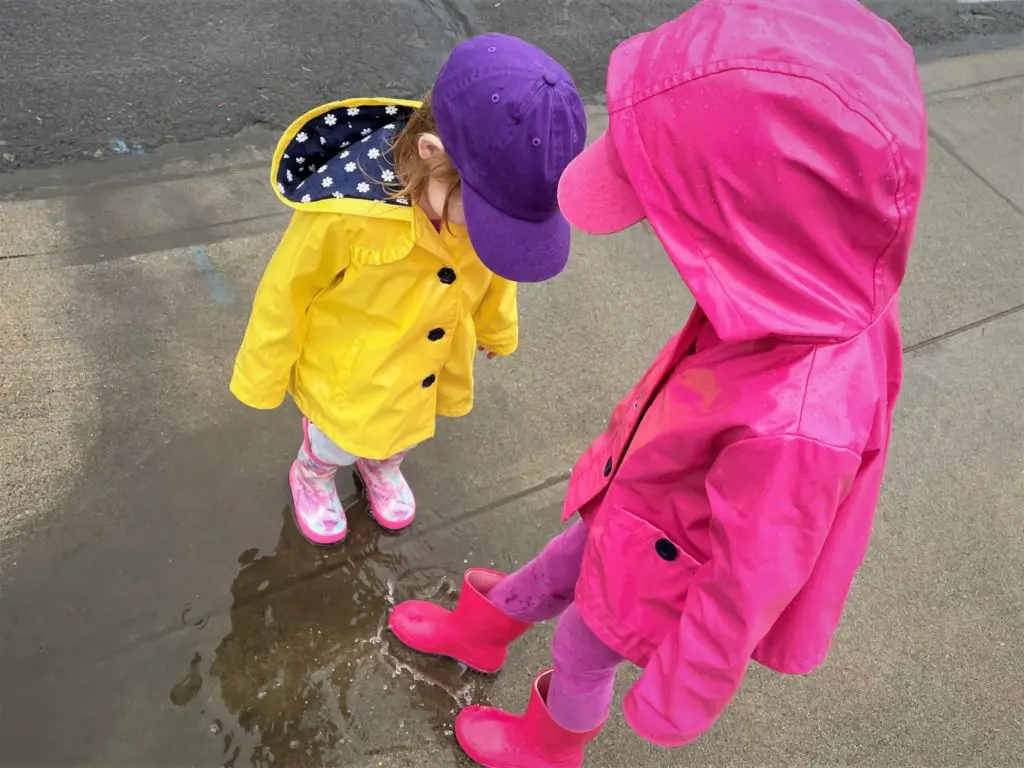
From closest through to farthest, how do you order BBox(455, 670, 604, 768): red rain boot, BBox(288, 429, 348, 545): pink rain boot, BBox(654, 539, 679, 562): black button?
BBox(654, 539, 679, 562): black button, BBox(455, 670, 604, 768): red rain boot, BBox(288, 429, 348, 545): pink rain boot

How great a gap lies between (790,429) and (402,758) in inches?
56.6

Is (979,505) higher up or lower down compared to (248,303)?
lower down

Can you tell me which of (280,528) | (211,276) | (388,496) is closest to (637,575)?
(388,496)

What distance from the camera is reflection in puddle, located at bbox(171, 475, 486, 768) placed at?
2.19 meters

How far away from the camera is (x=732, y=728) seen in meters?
2.42

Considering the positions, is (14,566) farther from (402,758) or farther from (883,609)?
(883,609)

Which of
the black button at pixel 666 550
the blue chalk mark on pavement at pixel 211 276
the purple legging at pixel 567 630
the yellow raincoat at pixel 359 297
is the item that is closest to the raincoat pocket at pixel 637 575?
the black button at pixel 666 550

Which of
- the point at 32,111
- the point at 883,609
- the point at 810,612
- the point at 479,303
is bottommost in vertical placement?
the point at 883,609

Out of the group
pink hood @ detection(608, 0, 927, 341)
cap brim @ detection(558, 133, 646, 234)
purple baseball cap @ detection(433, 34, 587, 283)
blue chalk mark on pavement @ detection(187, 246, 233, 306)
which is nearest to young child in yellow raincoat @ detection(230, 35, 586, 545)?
purple baseball cap @ detection(433, 34, 587, 283)

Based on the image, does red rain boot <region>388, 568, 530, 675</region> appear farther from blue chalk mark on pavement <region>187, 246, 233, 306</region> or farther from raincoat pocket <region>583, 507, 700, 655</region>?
blue chalk mark on pavement <region>187, 246, 233, 306</region>

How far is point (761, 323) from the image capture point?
1.17m

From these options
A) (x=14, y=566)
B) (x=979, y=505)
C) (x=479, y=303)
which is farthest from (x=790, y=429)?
(x=979, y=505)

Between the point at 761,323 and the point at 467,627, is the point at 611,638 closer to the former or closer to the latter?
the point at 467,627

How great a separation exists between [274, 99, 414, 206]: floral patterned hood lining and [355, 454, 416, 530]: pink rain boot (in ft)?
3.07
